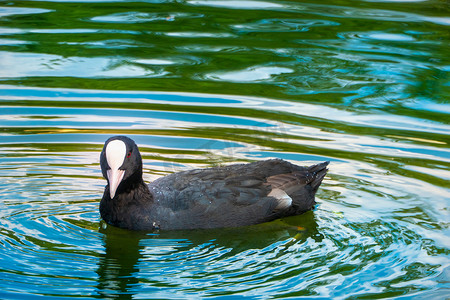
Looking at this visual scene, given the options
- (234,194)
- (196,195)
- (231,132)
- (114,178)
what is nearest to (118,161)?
(114,178)

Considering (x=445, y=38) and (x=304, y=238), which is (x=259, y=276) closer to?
(x=304, y=238)

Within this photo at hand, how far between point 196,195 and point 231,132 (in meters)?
2.08

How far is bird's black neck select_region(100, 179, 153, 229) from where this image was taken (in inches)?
251

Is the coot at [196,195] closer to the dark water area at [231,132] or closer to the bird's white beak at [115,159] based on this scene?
the bird's white beak at [115,159]

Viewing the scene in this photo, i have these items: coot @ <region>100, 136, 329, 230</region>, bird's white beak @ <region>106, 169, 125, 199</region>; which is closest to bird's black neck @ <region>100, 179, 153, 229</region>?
coot @ <region>100, 136, 329, 230</region>

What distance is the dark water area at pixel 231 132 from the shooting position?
18.2ft

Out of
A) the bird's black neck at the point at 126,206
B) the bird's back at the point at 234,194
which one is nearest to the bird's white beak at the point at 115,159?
the bird's black neck at the point at 126,206

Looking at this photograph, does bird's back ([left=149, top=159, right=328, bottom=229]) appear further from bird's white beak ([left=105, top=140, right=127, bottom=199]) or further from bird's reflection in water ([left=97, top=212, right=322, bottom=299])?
bird's white beak ([left=105, top=140, right=127, bottom=199])

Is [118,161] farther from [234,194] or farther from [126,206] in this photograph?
[234,194]

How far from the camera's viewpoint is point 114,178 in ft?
20.2

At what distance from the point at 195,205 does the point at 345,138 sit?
8.10 feet

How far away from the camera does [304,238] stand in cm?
628

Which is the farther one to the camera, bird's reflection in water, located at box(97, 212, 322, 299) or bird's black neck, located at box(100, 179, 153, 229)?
bird's black neck, located at box(100, 179, 153, 229)

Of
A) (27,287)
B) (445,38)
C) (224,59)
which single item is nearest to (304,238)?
(27,287)
